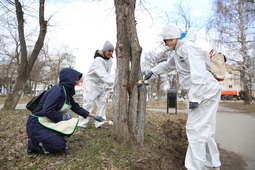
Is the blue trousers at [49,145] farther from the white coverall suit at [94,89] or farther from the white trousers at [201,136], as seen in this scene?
the white trousers at [201,136]

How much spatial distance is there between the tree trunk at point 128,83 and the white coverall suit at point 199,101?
831mm

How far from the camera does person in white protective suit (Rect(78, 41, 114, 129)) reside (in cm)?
464

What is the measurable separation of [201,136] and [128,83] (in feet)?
5.00

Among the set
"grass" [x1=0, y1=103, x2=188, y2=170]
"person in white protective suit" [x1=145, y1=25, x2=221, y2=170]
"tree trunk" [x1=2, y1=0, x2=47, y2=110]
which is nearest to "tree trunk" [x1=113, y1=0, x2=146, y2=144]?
"grass" [x1=0, y1=103, x2=188, y2=170]

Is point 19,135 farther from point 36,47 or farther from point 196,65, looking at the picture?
point 36,47

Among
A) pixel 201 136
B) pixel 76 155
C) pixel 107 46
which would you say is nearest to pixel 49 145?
pixel 76 155

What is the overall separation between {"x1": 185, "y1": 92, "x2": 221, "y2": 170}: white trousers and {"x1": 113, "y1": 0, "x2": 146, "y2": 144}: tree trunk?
1.04 meters

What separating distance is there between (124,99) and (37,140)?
5.08ft

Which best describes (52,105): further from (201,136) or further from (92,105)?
(201,136)

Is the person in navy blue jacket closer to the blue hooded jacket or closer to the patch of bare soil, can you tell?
the blue hooded jacket

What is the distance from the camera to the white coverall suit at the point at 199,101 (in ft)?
9.46

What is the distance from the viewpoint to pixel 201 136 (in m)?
2.90

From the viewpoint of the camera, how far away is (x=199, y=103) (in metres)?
2.93

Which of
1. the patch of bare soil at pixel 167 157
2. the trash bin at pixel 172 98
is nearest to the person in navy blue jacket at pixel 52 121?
the patch of bare soil at pixel 167 157
